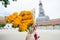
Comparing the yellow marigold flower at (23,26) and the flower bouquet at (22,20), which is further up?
the flower bouquet at (22,20)

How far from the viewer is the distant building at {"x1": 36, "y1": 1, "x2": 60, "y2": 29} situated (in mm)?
1269

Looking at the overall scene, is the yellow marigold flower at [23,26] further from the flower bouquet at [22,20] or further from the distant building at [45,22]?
the distant building at [45,22]

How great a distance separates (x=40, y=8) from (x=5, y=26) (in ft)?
1.25

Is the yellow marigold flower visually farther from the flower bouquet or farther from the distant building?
the distant building

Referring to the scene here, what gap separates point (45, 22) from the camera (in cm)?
128

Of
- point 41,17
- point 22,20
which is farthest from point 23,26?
point 41,17

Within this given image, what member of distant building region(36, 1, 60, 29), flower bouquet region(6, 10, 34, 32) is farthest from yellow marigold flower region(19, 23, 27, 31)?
distant building region(36, 1, 60, 29)

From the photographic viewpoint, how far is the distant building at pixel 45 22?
4.16 ft

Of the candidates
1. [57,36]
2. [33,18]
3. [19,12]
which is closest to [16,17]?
[19,12]

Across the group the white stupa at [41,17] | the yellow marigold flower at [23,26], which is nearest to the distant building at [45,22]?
the white stupa at [41,17]

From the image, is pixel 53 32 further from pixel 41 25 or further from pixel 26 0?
pixel 26 0

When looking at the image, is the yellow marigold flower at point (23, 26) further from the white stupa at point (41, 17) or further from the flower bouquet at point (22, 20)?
the white stupa at point (41, 17)

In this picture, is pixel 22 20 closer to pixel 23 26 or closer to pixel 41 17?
pixel 23 26

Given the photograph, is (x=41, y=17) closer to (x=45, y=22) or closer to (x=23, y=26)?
(x=45, y=22)
